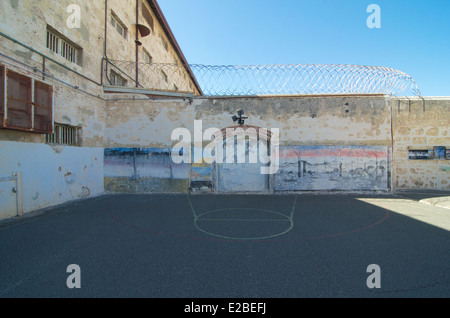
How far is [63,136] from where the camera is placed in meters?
7.22

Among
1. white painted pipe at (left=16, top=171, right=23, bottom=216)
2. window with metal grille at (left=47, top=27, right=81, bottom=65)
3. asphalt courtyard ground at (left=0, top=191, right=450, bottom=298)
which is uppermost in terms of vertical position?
window with metal grille at (left=47, top=27, right=81, bottom=65)

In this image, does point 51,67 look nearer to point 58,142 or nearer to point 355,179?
point 58,142

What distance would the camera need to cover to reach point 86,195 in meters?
8.17

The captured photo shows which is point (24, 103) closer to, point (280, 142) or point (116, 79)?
point (116, 79)

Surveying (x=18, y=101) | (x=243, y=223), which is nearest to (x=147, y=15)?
(x=18, y=101)

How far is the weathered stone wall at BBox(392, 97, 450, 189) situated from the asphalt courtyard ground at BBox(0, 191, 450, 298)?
3.83 m

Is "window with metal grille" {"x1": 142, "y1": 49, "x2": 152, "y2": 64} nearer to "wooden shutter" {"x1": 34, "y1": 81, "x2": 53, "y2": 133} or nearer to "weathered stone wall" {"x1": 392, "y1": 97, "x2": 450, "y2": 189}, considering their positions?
"wooden shutter" {"x1": 34, "y1": 81, "x2": 53, "y2": 133}

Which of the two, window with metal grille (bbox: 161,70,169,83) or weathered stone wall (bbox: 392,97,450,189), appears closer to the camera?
weathered stone wall (bbox: 392,97,450,189)

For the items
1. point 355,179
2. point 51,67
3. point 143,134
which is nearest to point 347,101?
point 355,179

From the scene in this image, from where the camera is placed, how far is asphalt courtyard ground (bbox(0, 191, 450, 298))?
262 centimetres

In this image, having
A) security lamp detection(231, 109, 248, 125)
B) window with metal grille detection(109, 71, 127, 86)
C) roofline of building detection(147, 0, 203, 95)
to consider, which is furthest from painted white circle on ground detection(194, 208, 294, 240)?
roofline of building detection(147, 0, 203, 95)

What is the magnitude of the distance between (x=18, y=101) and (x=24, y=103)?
0.51 ft

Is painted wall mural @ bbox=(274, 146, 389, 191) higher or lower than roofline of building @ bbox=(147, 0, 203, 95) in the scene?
lower

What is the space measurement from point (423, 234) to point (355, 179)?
4.83 m
